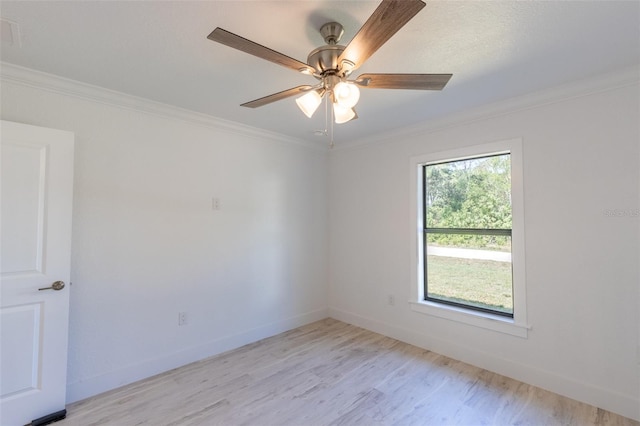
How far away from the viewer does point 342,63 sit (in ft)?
5.07

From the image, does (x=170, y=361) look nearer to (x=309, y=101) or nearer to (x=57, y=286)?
(x=57, y=286)

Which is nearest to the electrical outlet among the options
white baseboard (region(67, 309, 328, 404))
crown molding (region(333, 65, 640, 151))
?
white baseboard (region(67, 309, 328, 404))

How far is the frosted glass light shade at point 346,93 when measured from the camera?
5.18 ft

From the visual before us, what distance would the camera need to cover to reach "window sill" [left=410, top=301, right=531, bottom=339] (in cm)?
263

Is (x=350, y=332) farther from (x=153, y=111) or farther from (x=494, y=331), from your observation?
(x=153, y=111)

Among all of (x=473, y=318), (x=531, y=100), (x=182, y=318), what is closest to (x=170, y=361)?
(x=182, y=318)

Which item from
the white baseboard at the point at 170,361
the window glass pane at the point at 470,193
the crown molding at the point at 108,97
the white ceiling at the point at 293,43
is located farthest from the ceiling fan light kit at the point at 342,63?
the white baseboard at the point at 170,361

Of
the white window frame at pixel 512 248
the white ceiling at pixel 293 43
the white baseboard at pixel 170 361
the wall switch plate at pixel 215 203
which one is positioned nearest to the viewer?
the white ceiling at pixel 293 43

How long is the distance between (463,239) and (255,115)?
2483mm

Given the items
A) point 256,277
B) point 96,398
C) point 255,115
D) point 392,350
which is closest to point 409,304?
point 392,350

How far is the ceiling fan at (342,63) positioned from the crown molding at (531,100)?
145 centimetres

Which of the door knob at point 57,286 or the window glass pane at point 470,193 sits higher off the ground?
the window glass pane at point 470,193

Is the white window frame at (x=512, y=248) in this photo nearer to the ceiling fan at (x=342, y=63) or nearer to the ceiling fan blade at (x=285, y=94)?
the ceiling fan at (x=342, y=63)

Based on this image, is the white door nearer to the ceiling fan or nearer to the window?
the ceiling fan
